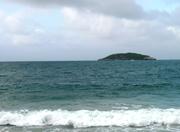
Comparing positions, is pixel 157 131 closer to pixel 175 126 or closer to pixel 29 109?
pixel 175 126

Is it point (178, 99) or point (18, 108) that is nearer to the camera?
point (18, 108)

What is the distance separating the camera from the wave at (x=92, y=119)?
790 inches

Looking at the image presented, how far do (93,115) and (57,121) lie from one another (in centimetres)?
224

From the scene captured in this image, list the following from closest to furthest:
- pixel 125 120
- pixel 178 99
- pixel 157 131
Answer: pixel 157 131
pixel 125 120
pixel 178 99

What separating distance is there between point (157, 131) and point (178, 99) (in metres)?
13.2

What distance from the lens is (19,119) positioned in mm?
21141

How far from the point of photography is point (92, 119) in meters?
20.7

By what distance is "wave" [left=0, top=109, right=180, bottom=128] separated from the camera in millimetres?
20062

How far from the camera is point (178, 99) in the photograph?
1198 inches

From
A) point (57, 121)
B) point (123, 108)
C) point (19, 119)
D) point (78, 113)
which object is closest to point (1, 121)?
point (19, 119)

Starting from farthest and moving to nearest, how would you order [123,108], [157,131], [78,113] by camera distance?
1. [123,108]
2. [78,113]
3. [157,131]

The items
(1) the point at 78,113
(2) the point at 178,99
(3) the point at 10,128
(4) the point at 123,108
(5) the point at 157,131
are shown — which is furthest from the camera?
(2) the point at 178,99

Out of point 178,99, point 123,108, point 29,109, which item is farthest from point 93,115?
point 178,99

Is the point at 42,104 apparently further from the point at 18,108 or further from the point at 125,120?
the point at 125,120
